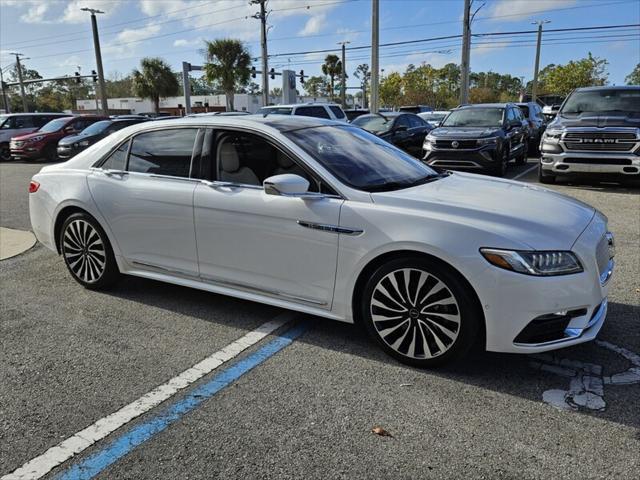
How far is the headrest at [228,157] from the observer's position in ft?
13.3

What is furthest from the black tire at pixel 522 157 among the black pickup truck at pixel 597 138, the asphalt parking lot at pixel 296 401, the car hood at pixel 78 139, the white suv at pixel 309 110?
the car hood at pixel 78 139

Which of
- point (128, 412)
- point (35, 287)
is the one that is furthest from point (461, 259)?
point (35, 287)

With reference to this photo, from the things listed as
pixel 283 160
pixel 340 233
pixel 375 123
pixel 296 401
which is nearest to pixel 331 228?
pixel 340 233

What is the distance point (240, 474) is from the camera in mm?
2389

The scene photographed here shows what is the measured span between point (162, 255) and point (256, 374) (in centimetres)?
154

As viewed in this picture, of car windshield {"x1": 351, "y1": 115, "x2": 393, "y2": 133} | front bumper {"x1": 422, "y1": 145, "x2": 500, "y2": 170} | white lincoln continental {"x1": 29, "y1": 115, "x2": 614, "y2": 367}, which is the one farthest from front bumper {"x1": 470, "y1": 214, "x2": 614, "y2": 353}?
car windshield {"x1": 351, "y1": 115, "x2": 393, "y2": 133}

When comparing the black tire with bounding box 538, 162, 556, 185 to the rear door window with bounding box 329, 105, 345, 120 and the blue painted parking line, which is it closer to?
the rear door window with bounding box 329, 105, 345, 120

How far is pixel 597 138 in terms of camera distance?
9.77 m

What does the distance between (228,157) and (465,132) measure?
9.02 m

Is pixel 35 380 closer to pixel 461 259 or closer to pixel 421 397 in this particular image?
pixel 421 397

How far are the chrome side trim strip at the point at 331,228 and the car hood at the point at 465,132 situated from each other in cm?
910

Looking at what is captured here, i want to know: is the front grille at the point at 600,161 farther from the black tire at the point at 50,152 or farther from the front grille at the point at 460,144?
the black tire at the point at 50,152

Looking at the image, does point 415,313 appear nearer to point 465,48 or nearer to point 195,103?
point 465,48

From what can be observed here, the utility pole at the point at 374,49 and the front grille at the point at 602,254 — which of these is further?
the utility pole at the point at 374,49
